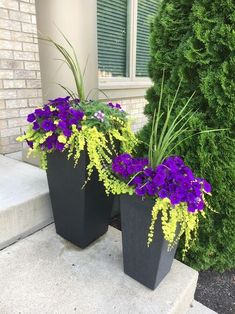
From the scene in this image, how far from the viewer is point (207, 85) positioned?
1415 mm

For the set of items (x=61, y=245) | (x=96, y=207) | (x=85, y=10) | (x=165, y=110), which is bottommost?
(x=61, y=245)

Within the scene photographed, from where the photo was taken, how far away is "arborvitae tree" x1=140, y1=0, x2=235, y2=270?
1.37 metres

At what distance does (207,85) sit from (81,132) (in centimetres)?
72

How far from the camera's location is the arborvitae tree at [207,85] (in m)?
1.37

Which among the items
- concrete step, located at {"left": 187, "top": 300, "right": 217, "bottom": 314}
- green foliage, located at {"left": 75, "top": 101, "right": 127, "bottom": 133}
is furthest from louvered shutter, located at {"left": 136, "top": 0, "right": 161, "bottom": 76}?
concrete step, located at {"left": 187, "top": 300, "right": 217, "bottom": 314}

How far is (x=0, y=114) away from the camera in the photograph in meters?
2.53

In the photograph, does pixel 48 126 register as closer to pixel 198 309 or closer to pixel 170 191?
pixel 170 191

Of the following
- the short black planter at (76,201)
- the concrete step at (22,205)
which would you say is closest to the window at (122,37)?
the concrete step at (22,205)

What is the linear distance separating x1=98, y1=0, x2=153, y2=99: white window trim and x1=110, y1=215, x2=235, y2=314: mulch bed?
9.21 feet

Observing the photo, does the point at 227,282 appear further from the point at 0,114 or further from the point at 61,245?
the point at 0,114

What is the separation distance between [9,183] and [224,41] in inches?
65.7

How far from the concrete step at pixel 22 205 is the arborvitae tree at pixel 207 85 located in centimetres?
98

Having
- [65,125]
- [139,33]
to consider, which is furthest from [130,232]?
[139,33]

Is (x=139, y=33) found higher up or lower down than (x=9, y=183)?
higher up
